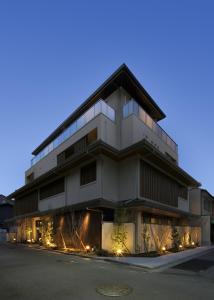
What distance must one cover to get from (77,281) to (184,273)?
16.3ft

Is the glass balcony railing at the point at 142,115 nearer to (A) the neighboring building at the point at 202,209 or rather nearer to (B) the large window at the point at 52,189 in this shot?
(A) the neighboring building at the point at 202,209

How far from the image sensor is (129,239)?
19.2m

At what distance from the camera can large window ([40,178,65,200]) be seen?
27394 mm

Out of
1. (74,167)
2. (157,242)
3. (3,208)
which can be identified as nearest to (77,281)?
(157,242)

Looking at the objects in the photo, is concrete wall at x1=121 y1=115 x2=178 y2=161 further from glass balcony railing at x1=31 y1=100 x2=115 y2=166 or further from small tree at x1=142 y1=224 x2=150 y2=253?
small tree at x1=142 y1=224 x2=150 y2=253

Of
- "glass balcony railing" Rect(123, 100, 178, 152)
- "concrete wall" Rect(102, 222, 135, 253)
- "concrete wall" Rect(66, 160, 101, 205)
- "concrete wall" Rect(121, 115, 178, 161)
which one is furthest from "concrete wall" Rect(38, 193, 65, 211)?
"glass balcony railing" Rect(123, 100, 178, 152)

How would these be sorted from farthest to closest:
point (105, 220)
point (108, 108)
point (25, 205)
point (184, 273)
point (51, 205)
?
1. point (25, 205)
2. point (51, 205)
3. point (108, 108)
4. point (105, 220)
5. point (184, 273)

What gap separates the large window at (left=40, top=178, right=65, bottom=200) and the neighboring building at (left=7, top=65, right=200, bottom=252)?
0.31ft

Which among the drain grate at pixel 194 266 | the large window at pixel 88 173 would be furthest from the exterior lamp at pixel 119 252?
the large window at pixel 88 173

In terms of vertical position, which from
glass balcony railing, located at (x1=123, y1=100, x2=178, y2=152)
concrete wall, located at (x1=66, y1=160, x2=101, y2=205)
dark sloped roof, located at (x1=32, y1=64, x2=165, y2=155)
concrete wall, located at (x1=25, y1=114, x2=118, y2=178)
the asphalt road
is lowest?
the asphalt road

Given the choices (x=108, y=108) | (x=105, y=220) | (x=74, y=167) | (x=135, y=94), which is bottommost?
(x=105, y=220)

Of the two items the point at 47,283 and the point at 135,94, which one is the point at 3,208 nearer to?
the point at 135,94

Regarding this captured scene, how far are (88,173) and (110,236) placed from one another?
210 inches

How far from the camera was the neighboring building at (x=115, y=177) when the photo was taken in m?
20.0
